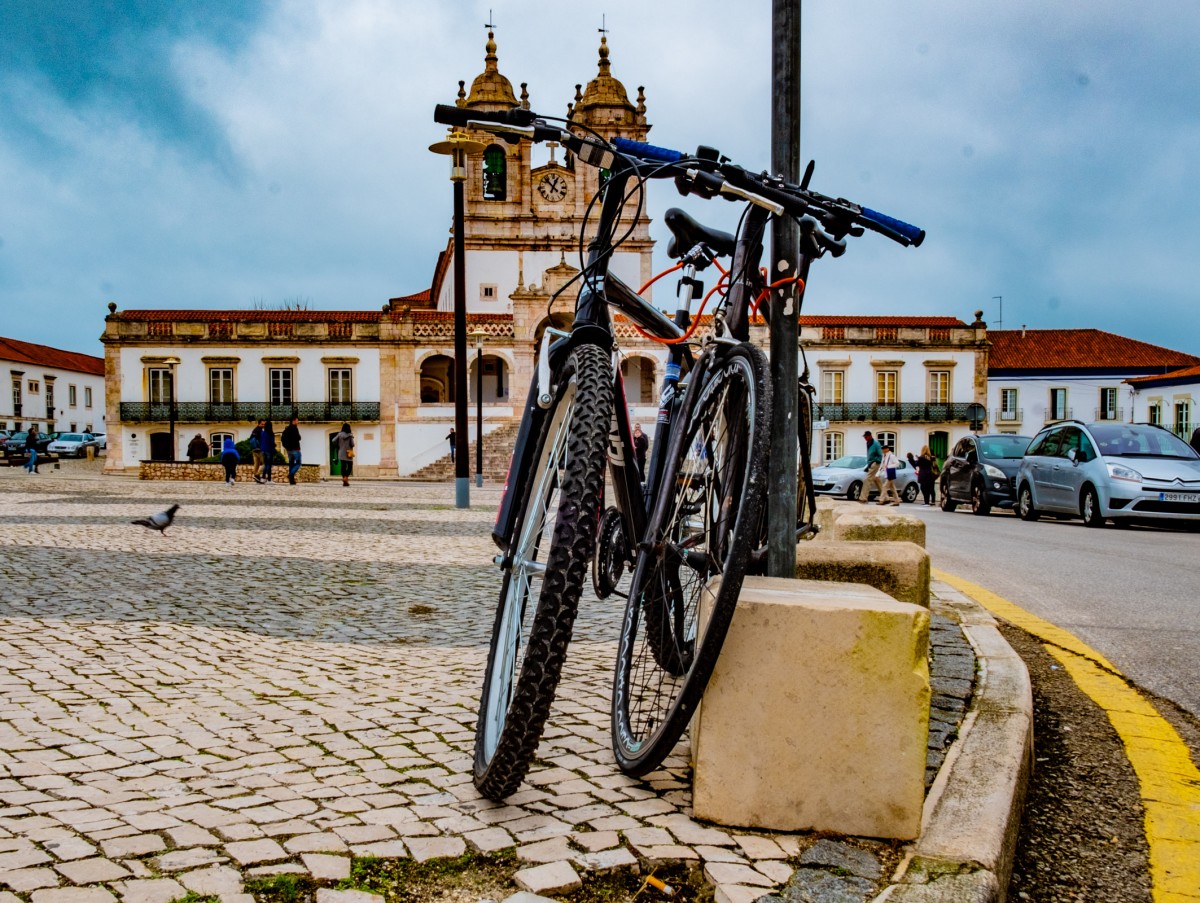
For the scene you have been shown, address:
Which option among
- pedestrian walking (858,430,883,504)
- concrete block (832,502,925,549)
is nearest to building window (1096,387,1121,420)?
pedestrian walking (858,430,883,504)

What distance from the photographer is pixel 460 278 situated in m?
17.3

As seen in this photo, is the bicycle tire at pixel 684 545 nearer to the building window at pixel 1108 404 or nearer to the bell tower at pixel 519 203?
the bell tower at pixel 519 203

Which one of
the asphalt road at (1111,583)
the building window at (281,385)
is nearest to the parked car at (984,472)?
the asphalt road at (1111,583)

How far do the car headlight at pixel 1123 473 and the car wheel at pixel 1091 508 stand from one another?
0.43 metres

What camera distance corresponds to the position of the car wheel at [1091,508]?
15.0 meters

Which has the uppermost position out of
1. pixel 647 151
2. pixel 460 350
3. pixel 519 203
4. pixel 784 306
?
pixel 519 203

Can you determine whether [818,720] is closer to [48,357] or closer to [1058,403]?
[1058,403]

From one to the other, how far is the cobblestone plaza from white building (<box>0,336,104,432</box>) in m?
78.4

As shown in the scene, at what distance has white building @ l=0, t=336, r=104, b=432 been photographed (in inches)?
2985

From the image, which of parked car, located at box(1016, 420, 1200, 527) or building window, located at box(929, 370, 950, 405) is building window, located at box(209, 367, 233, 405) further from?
parked car, located at box(1016, 420, 1200, 527)

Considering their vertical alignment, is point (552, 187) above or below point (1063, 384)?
above

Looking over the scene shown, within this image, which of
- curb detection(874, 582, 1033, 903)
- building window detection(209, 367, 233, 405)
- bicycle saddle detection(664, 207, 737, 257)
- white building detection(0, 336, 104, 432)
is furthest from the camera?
white building detection(0, 336, 104, 432)

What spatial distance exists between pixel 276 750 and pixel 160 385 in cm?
5124

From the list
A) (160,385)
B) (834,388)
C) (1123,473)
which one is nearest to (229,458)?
(1123,473)
